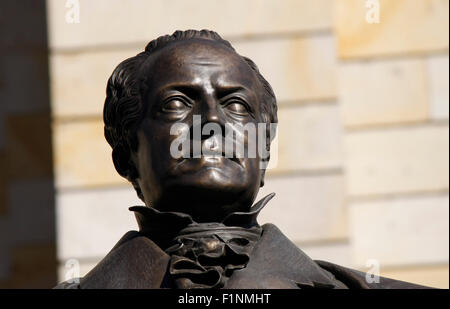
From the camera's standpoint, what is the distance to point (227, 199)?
6.12 meters

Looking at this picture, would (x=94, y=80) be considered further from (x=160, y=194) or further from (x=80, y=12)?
(x=160, y=194)

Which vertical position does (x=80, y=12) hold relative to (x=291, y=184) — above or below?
above

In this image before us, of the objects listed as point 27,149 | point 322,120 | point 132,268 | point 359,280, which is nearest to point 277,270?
point 359,280

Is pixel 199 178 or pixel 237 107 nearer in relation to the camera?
pixel 199 178

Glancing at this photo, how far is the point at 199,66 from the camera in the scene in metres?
6.26

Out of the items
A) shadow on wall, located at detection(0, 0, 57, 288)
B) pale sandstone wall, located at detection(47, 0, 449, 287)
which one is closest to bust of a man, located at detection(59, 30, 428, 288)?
pale sandstone wall, located at detection(47, 0, 449, 287)

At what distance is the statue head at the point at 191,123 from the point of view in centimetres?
611

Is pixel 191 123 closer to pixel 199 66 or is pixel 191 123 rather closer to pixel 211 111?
pixel 211 111

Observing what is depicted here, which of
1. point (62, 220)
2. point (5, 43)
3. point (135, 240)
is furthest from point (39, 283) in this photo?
point (135, 240)

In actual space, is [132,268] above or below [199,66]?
below

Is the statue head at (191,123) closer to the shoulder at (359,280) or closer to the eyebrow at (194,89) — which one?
the eyebrow at (194,89)

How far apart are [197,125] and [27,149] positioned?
438 centimetres

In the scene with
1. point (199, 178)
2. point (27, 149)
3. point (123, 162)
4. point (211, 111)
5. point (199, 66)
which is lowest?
point (199, 178)

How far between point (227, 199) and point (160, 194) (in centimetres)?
20
